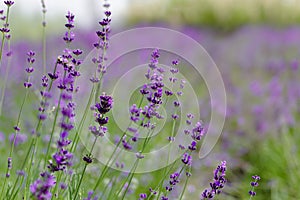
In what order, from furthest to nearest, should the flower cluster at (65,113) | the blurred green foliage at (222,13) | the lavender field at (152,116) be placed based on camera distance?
the blurred green foliage at (222,13) < the lavender field at (152,116) < the flower cluster at (65,113)

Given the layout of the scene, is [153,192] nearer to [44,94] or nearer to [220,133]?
[44,94]

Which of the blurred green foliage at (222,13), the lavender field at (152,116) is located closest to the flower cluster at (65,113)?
the lavender field at (152,116)

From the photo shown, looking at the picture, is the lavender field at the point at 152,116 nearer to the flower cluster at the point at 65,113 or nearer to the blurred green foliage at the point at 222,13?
the flower cluster at the point at 65,113

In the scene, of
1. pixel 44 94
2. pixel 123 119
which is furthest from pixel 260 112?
pixel 44 94

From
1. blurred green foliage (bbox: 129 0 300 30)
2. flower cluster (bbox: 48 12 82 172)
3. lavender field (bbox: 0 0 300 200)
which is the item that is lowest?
flower cluster (bbox: 48 12 82 172)

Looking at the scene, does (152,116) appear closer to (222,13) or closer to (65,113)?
(65,113)

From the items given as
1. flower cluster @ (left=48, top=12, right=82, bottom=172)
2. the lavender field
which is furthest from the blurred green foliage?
flower cluster @ (left=48, top=12, right=82, bottom=172)

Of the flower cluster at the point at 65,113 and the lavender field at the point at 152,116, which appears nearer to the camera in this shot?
the flower cluster at the point at 65,113

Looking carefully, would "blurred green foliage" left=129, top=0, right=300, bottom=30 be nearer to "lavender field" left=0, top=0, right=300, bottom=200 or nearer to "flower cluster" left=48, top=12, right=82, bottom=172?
"lavender field" left=0, top=0, right=300, bottom=200
